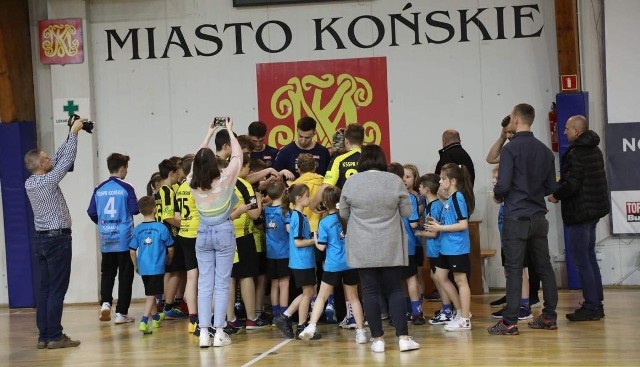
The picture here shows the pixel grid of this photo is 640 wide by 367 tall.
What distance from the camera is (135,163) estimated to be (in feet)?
41.3

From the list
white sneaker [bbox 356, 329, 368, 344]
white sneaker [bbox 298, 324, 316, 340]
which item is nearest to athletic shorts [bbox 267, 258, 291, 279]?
white sneaker [bbox 298, 324, 316, 340]

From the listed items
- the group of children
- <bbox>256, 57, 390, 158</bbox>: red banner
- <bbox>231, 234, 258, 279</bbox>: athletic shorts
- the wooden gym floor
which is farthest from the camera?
<bbox>256, 57, 390, 158</bbox>: red banner

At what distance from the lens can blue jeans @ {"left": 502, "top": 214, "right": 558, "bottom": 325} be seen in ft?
27.7

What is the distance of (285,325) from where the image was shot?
8.78 metres

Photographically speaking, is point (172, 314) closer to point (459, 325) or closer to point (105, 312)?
point (105, 312)

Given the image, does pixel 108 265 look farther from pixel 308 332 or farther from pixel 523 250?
pixel 523 250

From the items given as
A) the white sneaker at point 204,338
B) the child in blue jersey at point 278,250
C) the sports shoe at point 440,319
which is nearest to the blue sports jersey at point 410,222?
the sports shoe at point 440,319

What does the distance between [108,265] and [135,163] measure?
234 centimetres

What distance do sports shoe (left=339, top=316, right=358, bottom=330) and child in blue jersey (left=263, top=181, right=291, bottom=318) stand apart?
21.0 inches

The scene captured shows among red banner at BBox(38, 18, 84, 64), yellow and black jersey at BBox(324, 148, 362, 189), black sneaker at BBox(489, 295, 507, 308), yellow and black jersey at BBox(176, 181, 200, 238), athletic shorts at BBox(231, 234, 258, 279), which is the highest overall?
red banner at BBox(38, 18, 84, 64)

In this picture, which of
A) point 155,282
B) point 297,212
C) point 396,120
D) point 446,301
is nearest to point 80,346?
point 155,282

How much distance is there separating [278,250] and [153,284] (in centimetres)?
125

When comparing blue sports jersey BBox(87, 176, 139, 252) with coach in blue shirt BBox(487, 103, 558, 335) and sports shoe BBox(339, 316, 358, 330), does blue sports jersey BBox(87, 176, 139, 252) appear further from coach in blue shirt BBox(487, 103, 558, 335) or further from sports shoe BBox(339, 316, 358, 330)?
coach in blue shirt BBox(487, 103, 558, 335)

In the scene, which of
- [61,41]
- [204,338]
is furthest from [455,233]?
[61,41]
